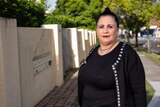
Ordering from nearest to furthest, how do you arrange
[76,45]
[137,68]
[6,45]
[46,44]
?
[137,68]
[6,45]
[46,44]
[76,45]

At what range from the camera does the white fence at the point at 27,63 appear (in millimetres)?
7027

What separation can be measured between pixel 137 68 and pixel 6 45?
12.9 ft

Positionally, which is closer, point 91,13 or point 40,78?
point 40,78

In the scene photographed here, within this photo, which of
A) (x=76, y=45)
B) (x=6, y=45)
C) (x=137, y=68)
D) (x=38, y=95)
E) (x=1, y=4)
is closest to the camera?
(x=137, y=68)

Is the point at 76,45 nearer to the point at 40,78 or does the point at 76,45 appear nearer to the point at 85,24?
the point at 40,78

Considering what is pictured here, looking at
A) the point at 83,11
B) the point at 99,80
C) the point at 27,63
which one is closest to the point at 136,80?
the point at 99,80

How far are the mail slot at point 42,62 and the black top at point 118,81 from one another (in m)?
6.21

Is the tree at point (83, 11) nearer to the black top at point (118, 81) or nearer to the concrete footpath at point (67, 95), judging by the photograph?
the concrete footpath at point (67, 95)

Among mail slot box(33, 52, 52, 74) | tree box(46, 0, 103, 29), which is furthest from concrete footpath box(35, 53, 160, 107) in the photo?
tree box(46, 0, 103, 29)

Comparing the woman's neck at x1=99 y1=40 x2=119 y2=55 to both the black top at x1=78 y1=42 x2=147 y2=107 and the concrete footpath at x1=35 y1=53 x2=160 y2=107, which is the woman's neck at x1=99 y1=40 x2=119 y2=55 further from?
the concrete footpath at x1=35 y1=53 x2=160 y2=107

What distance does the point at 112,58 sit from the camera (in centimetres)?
369

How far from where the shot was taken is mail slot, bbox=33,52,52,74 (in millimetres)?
10006

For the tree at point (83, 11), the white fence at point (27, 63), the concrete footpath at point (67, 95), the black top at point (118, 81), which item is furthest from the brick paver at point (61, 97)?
the tree at point (83, 11)

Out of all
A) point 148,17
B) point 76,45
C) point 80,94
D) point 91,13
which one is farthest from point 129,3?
point 80,94
